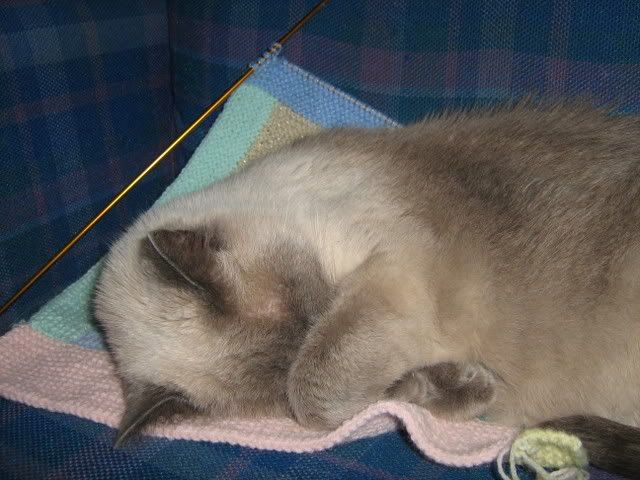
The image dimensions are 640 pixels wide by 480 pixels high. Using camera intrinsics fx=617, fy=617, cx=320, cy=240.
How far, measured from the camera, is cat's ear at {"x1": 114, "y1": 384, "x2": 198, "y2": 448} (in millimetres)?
1218

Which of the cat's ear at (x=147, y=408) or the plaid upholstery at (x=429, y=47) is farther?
the plaid upholstery at (x=429, y=47)

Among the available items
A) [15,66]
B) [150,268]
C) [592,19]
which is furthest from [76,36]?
[592,19]

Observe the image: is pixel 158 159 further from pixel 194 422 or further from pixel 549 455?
pixel 549 455

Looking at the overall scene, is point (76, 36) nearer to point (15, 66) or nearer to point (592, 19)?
point (15, 66)

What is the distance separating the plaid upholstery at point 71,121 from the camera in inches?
68.3

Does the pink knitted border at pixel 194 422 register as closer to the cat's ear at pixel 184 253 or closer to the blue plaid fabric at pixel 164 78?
the blue plaid fabric at pixel 164 78

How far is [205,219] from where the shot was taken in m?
Answer: 1.35

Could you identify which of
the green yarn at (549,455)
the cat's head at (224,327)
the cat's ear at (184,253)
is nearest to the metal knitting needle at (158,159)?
the cat's head at (224,327)

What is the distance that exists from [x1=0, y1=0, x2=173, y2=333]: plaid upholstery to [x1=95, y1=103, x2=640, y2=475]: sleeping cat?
1.85ft

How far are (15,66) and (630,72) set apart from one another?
165 centimetres

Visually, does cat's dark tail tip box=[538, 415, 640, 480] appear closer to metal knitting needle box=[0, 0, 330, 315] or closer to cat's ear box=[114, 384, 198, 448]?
cat's ear box=[114, 384, 198, 448]

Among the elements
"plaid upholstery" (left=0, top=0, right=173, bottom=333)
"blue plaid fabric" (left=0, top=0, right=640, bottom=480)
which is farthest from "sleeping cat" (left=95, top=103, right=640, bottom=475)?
"plaid upholstery" (left=0, top=0, right=173, bottom=333)

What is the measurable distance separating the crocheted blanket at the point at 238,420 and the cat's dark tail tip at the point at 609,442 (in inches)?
5.5

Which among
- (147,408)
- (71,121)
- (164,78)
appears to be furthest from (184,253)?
(164,78)
